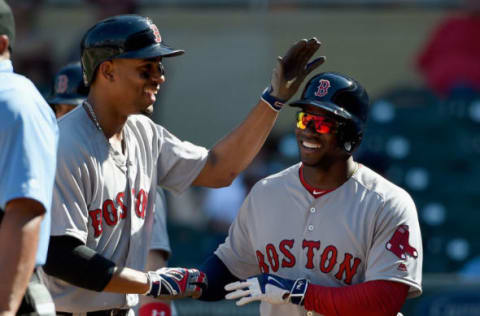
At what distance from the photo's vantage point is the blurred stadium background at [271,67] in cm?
808

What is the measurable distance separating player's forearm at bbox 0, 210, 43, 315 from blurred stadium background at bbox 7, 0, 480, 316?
5314mm

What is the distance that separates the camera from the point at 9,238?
2.54 meters

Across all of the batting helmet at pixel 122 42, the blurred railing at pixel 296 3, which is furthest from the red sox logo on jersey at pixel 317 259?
the blurred railing at pixel 296 3

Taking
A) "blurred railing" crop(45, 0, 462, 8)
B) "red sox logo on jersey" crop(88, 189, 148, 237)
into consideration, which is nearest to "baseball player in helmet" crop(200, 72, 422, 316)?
"red sox logo on jersey" crop(88, 189, 148, 237)

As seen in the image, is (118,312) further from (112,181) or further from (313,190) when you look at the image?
(313,190)

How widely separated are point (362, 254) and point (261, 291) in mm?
420

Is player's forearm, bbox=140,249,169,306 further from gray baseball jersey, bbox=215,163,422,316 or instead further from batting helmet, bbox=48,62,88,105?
batting helmet, bbox=48,62,88,105

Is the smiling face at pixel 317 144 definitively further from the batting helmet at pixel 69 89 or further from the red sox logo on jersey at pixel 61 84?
the red sox logo on jersey at pixel 61 84

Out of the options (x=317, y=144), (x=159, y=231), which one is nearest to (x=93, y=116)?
(x=317, y=144)

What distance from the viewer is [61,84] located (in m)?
4.98

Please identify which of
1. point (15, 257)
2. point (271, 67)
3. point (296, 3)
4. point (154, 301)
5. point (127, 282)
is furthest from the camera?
point (296, 3)

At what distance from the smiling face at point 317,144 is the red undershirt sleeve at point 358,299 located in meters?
0.51

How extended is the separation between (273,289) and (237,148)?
72cm

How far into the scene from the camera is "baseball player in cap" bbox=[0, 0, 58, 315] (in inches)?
99.9
